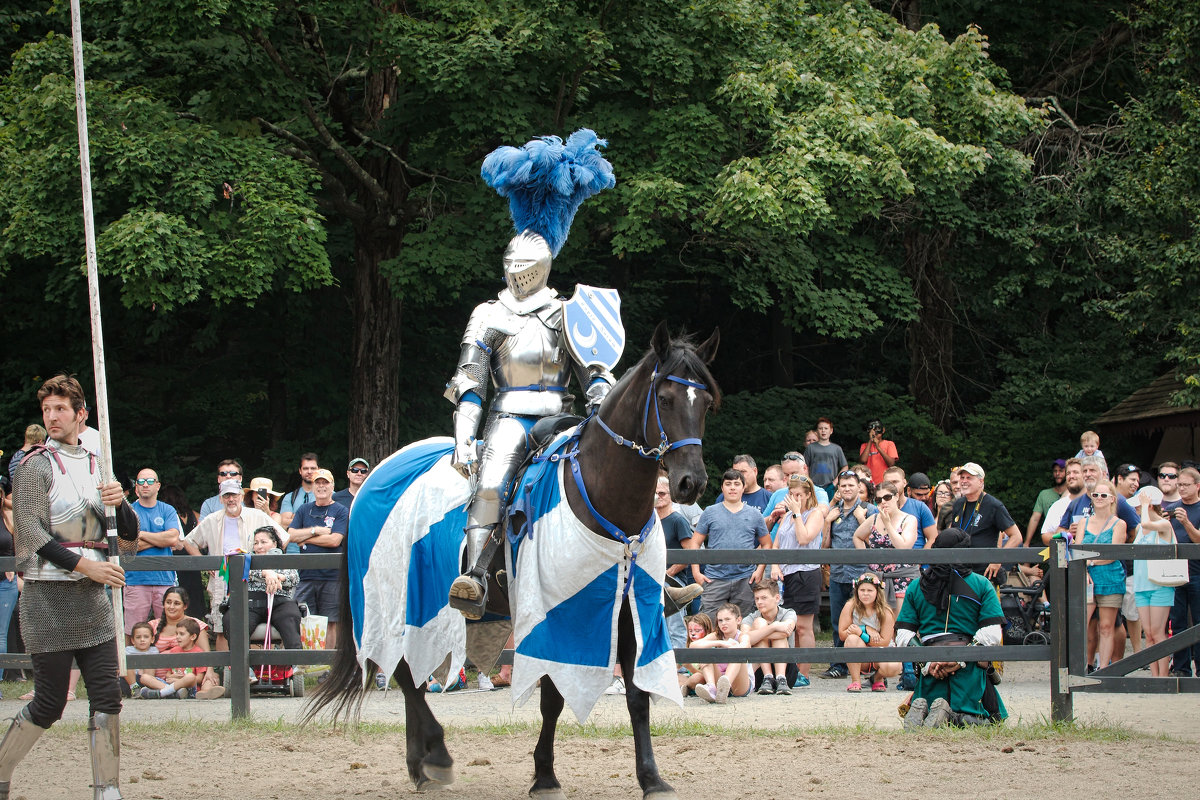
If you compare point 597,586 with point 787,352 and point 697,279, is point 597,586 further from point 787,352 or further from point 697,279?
point 787,352

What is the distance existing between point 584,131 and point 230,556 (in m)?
Result: 3.77

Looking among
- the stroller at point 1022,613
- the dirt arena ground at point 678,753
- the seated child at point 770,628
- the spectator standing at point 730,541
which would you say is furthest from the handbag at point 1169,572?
the spectator standing at point 730,541

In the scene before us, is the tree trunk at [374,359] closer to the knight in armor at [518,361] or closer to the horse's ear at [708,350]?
the knight in armor at [518,361]

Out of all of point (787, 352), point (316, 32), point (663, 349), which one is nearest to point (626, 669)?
point (663, 349)

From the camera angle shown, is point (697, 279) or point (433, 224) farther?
point (697, 279)

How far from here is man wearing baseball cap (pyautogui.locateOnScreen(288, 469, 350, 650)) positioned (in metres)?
9.89

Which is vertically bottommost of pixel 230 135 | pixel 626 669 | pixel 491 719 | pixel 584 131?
pixel 491 719

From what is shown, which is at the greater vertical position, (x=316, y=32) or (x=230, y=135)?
(x=316, y=32)

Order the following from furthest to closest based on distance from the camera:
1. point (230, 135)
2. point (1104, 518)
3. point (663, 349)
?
point (230, 135) → point (1104, 518) → point (663, 349)

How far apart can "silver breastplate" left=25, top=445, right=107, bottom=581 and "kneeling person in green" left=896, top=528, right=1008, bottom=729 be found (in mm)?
4660

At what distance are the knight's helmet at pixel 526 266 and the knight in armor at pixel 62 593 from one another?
204cm

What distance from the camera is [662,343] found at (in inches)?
202

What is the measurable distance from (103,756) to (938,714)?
183 inches

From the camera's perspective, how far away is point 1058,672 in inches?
294
